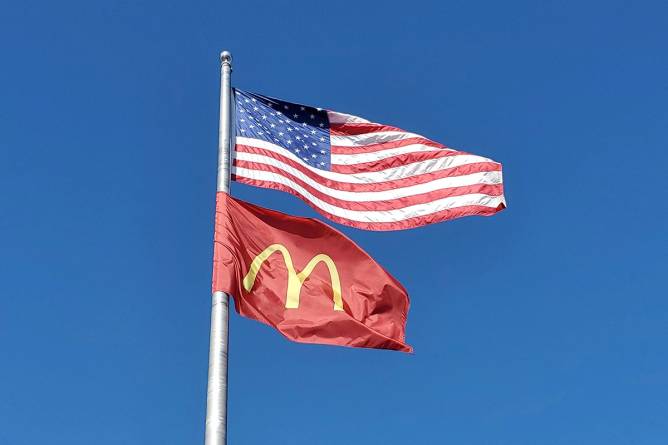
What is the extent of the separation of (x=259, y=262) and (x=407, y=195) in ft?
13.0

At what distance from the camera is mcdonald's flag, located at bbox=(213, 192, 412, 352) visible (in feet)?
49.5

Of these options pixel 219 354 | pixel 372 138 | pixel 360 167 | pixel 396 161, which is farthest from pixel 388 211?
pixel 219 354

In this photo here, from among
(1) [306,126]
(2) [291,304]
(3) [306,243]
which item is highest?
(1) [306,126]

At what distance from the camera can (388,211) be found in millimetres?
18250

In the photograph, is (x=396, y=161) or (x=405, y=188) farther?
(x=396, y=161)

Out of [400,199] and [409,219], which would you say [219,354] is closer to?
[409,219]

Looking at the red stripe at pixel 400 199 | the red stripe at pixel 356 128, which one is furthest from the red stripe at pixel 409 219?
the red stripe at pixel 356 128

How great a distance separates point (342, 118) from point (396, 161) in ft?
4.34

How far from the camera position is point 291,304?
51.5ft

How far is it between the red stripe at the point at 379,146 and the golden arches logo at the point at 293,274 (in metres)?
2.78

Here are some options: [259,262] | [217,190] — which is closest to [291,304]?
[259,262]

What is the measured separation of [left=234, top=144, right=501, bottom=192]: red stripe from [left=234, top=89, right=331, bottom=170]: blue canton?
31 cm

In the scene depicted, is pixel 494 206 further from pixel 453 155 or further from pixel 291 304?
pixel 291 304

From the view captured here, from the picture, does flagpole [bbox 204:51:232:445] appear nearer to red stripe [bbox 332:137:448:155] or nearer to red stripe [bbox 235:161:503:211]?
red stripe [bbox 235:161:503:211]
